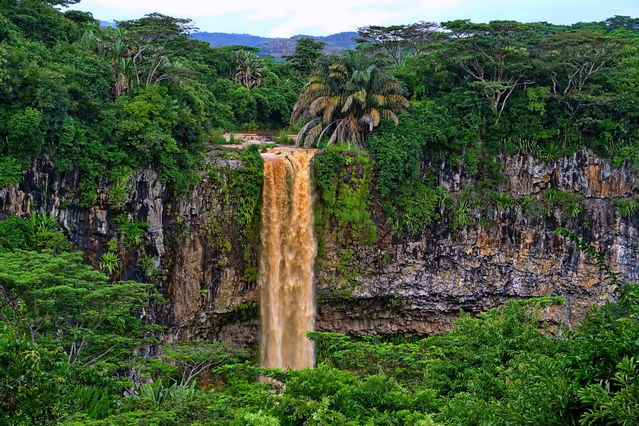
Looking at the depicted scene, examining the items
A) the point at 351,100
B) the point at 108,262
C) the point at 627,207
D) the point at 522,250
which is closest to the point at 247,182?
the point at 351,100

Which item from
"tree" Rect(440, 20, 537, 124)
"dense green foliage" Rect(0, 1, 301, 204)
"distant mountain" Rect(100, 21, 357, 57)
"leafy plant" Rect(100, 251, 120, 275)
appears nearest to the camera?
"dense green foliage" Rect(0, 1, 301, 204)

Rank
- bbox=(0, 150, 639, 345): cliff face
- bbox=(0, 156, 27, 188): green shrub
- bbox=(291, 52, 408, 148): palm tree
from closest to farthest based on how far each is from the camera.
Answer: bbox=(0, 156, 27, 188): green shrub < bbox=(0, 150, 639, 345): cliff face < bbox=(291, 52, 408, 148): palm tree

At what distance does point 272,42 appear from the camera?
131 m

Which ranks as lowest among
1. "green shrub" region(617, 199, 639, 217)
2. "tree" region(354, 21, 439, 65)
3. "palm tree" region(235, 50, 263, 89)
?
"green shrub" region(617, 199, 639, 217)

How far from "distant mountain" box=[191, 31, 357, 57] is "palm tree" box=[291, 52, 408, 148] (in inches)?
3039

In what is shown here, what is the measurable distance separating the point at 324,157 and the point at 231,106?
7.92 meters

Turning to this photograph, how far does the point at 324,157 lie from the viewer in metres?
19.9

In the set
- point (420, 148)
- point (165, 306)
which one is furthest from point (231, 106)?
point (165, 306)

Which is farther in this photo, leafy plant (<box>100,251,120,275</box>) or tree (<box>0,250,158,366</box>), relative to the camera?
leafy plant (<box>100,251,120,275</box>)

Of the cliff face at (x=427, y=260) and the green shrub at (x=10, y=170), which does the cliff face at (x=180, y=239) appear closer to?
the cliff face at (x=427, y=260)

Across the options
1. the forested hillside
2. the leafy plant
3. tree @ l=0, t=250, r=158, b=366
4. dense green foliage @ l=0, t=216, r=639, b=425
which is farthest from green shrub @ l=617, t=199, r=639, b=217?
the leafy plant

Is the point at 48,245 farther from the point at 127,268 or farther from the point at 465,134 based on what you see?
the point at 465,134

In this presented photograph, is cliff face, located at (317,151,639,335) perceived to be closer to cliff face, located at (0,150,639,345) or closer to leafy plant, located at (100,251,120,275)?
cliff face, located at (0,150,639,345)

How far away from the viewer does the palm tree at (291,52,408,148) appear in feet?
68.4
